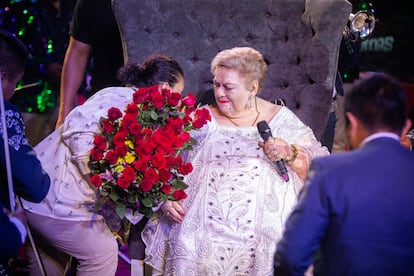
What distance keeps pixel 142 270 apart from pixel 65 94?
4.96ft

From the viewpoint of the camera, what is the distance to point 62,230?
3.07m

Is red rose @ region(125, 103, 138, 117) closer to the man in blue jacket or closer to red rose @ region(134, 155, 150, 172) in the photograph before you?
red rose @ region(134, 155, 150, 172)

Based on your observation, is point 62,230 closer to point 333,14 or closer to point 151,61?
point 151,61

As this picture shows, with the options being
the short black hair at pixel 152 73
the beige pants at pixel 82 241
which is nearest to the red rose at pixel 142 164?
the beige pants at pixel 82 241

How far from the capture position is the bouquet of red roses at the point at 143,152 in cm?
290

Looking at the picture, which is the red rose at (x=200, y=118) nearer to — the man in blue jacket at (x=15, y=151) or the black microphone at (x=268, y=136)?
the black microphone at (x=268, y=136)

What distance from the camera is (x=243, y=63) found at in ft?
11.2

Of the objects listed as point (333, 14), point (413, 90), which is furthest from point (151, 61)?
point (413, 90)

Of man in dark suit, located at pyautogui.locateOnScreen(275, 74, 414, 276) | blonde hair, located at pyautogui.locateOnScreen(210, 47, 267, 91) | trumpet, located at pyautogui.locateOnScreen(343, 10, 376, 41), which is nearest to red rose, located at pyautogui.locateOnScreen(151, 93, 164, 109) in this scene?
blonde hair, located at pyautogui.locateOnScreen(210, 47, 267, 91)

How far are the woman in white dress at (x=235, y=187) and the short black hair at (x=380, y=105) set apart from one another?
1116mm

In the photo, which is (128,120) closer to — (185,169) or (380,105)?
(185,169)

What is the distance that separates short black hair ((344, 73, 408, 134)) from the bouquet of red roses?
1.13 m

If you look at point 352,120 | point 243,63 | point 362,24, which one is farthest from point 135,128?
point 362,24

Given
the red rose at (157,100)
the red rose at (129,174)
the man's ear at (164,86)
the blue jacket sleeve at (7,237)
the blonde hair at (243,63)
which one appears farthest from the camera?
the blonde hair at (243,63)
